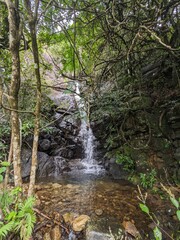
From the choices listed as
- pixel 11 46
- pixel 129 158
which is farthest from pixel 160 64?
pixel 11 46

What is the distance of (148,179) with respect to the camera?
402cm

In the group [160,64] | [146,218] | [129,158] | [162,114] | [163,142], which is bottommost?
[146,218]

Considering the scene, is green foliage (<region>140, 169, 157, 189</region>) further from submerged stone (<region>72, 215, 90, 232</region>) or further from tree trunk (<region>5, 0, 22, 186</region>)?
tree trunk (<region>5, 0, 22, 186</region>)

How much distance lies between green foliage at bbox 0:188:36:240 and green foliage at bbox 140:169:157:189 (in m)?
2.78

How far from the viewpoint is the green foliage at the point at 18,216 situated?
1469mm

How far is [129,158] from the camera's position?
4688 mm

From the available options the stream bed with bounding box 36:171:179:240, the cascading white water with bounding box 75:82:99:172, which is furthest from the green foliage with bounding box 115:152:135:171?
the cascading white water with bounding box 75:82:99:172

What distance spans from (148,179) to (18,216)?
3.24 metres

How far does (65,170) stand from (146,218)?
3.18m

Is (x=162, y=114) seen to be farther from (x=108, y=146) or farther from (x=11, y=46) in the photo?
(x=11, y=46)

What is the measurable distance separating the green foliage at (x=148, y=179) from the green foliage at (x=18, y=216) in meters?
2.78

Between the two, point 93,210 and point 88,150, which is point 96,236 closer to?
point 93,210

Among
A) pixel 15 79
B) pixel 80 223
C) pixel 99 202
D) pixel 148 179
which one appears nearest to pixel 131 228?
pixel 80 223

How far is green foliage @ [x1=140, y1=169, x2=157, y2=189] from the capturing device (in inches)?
152
